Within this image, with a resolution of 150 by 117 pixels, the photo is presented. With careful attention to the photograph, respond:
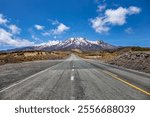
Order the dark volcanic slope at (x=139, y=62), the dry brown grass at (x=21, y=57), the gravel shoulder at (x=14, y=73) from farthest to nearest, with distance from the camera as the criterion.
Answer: the dry brown grass at (x=21, y=57) < the dark volcanic slope at (x=139, y=62) < the gravel shoulder at (x=14, y=73)

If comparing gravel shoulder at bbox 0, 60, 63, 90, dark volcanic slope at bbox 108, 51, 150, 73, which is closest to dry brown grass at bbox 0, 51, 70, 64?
gravel shoulder at bbox 0, 60, 63, 90

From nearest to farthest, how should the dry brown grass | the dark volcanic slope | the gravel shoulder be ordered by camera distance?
the gravel shoulder, the dark volcanic slope, the dry brown grass

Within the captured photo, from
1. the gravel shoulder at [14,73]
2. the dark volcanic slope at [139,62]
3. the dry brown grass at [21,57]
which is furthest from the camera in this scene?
the dry brown grass at [21,57]

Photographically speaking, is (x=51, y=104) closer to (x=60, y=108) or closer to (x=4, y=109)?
(x=60, y=108)

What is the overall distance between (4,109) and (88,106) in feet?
9.06

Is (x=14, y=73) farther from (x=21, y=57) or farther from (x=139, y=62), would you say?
(x=21, y=57)

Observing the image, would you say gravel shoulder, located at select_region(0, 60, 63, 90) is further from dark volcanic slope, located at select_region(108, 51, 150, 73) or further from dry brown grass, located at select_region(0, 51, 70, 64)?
dry brown grass, located at select_region(0, 51, 70, 64)

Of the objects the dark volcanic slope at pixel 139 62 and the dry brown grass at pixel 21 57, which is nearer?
the dark volcanic slope at pixel 139 62

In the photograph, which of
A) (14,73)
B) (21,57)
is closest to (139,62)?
(14,73)

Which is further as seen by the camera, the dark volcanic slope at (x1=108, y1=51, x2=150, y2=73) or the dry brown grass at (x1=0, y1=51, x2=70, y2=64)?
the dry brown grass at (x1=0, y1=51, x2=70, y2=64)

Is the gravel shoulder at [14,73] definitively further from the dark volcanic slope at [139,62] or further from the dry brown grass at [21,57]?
the dry brown grass at [21,57]

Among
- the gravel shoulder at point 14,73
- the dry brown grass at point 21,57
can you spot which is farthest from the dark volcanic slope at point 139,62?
the dry brown grass at point 21,57

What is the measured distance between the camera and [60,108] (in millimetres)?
6887

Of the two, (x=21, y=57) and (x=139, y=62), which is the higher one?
(x=139, y=62)
